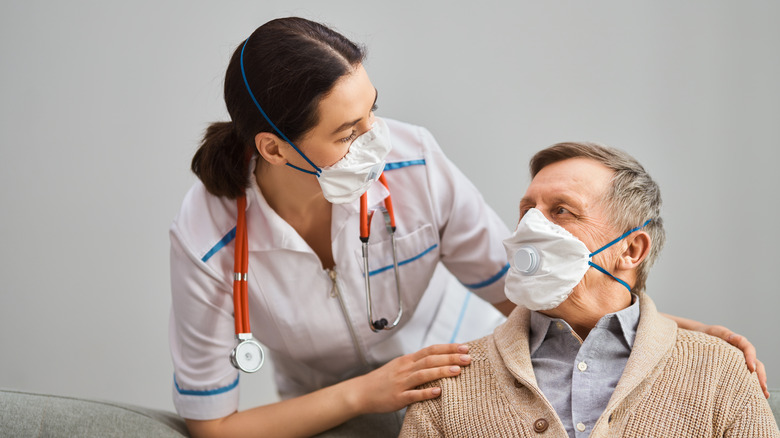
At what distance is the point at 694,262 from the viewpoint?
2.72 metres

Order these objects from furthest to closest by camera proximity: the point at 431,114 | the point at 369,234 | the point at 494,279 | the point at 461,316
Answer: the point at 431,114, the point at 461,316, the point at 494,279, the point at 369,234

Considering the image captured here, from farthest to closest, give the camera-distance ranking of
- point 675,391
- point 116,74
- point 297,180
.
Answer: point 116,74, point 297,180, point 675,391

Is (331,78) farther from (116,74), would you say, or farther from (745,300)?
(745,300)

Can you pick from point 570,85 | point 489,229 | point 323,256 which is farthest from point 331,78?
point 570,85

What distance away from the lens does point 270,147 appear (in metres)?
1.67

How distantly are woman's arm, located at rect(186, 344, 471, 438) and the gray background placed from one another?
1.14m

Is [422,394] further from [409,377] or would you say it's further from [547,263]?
[547,263]

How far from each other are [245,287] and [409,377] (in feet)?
1.50

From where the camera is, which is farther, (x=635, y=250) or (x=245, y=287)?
(x=245, y=287)

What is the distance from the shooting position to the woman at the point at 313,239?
1.58 metres

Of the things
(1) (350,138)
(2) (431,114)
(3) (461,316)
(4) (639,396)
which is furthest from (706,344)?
(2) (431,114)

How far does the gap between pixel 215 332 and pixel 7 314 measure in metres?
1.34

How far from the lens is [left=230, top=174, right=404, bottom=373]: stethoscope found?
1685 millimetres

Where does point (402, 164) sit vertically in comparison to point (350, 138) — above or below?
below
